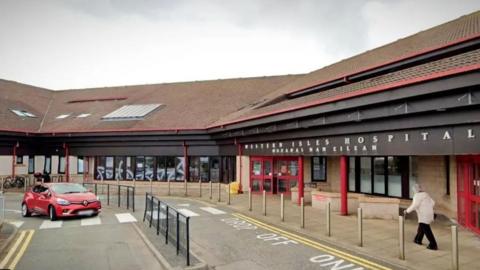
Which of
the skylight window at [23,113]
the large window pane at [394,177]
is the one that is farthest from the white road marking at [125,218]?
the skylight window at [23,113]

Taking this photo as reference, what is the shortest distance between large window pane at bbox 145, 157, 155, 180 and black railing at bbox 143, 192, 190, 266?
544 inches

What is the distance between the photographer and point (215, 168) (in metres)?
25.8

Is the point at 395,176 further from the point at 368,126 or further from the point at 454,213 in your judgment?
the point at 368,126

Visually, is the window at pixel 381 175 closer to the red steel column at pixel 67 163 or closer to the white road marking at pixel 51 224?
the white road marking at pixel 51 224

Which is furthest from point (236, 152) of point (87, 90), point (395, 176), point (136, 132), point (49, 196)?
point (87, 90)

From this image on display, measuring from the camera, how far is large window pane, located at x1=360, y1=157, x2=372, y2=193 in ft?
58.1

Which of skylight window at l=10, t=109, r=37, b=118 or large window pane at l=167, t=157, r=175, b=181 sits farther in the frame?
skylight window at l=10, t=109, r=37, b=118

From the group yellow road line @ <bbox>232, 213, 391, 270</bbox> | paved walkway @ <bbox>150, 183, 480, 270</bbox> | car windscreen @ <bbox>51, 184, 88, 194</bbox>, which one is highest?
car windscreen @ <bbox>51, 184, 88, 194</bbox>

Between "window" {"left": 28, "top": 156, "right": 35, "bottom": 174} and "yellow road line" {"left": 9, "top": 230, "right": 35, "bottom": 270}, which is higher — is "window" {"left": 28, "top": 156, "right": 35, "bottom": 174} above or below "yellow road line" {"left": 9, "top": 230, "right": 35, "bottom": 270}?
above

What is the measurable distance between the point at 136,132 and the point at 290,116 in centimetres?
1378

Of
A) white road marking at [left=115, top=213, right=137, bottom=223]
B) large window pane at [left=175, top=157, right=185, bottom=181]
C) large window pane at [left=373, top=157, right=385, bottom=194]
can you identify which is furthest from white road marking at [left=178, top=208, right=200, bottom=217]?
large window pane at [left=175, top=157, right=185, bottom=181]

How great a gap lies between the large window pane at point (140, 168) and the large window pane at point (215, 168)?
541 cm

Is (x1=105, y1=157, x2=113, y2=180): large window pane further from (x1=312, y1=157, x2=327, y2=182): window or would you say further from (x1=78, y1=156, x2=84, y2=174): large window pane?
(x1=312, y1=157, x2=327, y2=182): window

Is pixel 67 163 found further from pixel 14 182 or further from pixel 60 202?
pixel 60 202
